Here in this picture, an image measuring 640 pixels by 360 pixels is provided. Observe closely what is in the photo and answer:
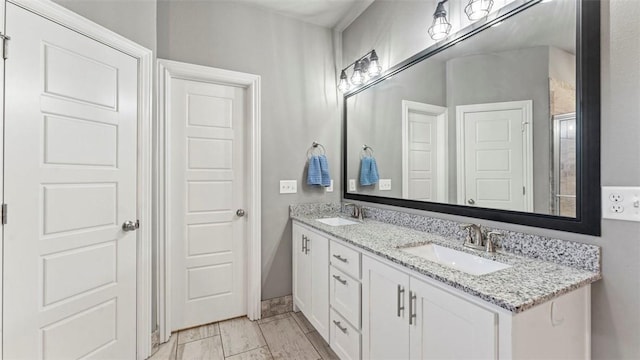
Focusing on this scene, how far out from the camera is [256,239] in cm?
236

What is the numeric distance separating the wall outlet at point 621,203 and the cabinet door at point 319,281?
1351mm

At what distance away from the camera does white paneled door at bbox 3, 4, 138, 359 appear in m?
1.27

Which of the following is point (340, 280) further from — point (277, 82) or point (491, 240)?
point (277, 82)

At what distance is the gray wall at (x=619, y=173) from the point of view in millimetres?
948

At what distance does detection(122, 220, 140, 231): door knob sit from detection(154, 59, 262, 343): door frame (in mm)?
198

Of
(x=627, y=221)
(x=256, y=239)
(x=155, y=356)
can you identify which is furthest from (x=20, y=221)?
(x=627, y=221)

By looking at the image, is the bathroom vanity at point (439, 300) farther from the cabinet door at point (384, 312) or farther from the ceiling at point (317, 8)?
the ceiling at point (317, 8)

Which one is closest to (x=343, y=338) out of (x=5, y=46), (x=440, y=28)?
(x=440, y=28)

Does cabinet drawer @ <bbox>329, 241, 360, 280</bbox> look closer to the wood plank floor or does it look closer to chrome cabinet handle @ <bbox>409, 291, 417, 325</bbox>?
chrome cabinet handle @ <bbox>409, 291, 417, 325</bbox>

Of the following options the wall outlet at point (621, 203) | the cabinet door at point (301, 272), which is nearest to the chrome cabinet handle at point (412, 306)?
the wall outlet at point (621, 203)

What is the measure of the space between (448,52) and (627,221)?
117 centimetres

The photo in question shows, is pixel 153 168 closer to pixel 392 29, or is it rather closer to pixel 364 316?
pixel 364 316

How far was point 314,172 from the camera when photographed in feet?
8.19

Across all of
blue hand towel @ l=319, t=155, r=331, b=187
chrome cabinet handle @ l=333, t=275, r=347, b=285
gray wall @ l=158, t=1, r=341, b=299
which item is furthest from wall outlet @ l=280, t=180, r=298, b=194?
chrome cabinet handle @ l=333, t=275, r=347, b=285
